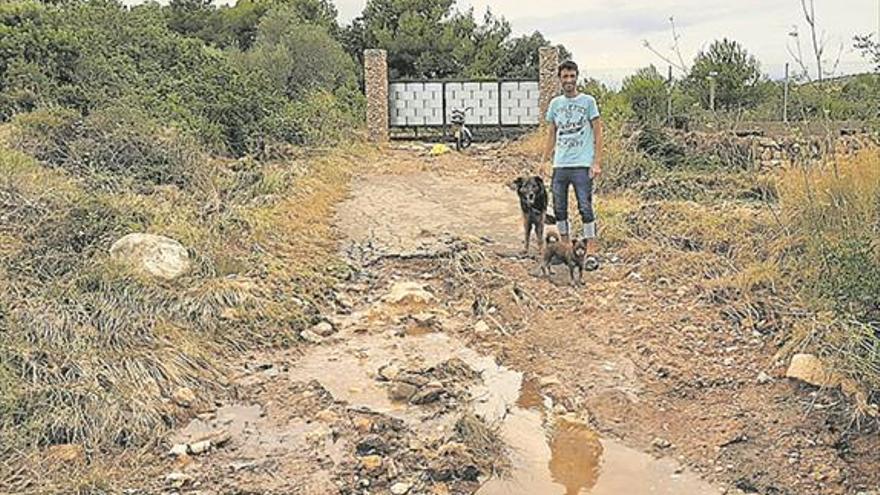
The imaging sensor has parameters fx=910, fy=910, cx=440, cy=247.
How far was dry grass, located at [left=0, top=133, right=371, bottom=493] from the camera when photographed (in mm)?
4262

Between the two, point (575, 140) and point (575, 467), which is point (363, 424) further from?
point (575, 140)

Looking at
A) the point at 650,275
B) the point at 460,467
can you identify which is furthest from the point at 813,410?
the point at 650,275

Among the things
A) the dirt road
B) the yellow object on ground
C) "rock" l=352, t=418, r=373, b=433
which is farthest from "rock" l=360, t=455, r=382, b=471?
the yellow object on ground

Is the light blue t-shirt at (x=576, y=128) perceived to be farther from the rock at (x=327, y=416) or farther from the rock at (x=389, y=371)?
the rock at (x=327, y=416)

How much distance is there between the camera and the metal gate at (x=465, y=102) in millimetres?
17438

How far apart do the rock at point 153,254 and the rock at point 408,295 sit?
144cm

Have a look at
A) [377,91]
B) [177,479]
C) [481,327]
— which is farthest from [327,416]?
[377,91]

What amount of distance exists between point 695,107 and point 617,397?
12.4m

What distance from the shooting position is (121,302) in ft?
17.9

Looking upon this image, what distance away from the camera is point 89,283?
5621mm

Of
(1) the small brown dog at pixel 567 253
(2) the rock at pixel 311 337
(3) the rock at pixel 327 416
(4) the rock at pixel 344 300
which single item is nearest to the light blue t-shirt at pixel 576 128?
(1) the small brown dog at pixel 567 253

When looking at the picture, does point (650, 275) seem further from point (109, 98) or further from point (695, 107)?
point (695, 107)

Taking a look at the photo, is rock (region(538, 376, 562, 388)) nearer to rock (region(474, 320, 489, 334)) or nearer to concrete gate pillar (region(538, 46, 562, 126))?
rock (region(474, 320, 489, 334))

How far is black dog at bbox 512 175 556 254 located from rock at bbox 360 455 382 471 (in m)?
3.51
